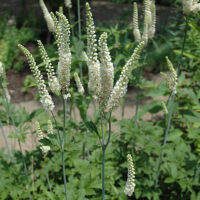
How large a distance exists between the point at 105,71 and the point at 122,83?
127mm

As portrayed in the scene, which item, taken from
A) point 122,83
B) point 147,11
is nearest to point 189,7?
point 147,11

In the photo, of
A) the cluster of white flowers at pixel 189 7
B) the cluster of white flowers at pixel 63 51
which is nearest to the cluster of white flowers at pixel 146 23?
the cluster of white flowers at pixel 189 7

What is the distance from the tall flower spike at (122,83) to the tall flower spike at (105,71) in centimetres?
5

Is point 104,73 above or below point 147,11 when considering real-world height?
below

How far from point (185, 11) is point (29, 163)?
283cm

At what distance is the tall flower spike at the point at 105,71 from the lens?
1.37 m

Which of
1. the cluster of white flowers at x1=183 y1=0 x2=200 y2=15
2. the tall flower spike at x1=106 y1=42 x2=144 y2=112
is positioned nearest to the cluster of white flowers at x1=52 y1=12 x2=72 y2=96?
the tall flower spike at x1=106 y1=42 x2=144 y2=112

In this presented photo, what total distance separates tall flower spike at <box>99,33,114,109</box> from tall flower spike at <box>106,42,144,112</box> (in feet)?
0.15

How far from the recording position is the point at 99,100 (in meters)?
1.55

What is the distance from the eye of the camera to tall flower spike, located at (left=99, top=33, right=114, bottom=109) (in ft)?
4.49

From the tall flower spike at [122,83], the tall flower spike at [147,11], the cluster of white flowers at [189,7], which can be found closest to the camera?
the tall flower spike at [122,83]

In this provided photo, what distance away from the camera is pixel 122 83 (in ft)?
4.67

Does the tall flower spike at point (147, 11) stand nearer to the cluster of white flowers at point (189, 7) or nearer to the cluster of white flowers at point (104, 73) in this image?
the cluster of white flowers at point (189, 7)

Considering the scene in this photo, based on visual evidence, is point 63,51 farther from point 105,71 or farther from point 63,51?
point 105,71
